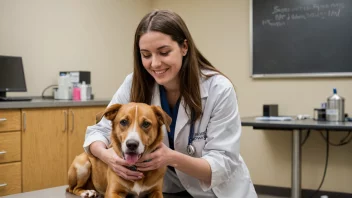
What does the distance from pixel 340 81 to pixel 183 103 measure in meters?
2.85

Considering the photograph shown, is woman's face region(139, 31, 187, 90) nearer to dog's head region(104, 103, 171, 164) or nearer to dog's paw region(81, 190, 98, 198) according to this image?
dog's head region(104, 103, 171, 164)

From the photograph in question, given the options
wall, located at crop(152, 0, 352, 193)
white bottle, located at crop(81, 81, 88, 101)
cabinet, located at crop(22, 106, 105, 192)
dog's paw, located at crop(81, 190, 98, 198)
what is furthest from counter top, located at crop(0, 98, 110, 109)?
dog's paw, located at crop(81, 190, 98, 198)

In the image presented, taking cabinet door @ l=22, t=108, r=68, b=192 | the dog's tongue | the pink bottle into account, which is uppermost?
the pink bottle

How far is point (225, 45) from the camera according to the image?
4562 millimetres

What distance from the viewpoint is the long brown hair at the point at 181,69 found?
1472 mm

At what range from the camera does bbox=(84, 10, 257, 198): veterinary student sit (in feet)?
4.73

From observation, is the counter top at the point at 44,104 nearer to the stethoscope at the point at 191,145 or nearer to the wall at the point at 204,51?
the wall at the point at 204,51

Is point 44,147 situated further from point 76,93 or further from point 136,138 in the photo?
point 136,138

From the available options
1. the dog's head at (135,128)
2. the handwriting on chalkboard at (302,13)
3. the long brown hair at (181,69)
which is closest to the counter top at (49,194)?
the dog's head at (135,128)

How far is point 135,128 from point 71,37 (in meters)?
3.08

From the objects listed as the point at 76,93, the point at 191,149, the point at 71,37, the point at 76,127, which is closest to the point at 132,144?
the point at 191,149

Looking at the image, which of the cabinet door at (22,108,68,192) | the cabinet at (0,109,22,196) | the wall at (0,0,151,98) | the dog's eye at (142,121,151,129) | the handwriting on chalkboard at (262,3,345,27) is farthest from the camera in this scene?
the handwriting on chalkboard at (262,3,345,27)

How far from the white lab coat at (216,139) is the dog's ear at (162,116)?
0.59 ft

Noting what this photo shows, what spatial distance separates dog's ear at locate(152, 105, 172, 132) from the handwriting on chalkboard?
10.2 ft
